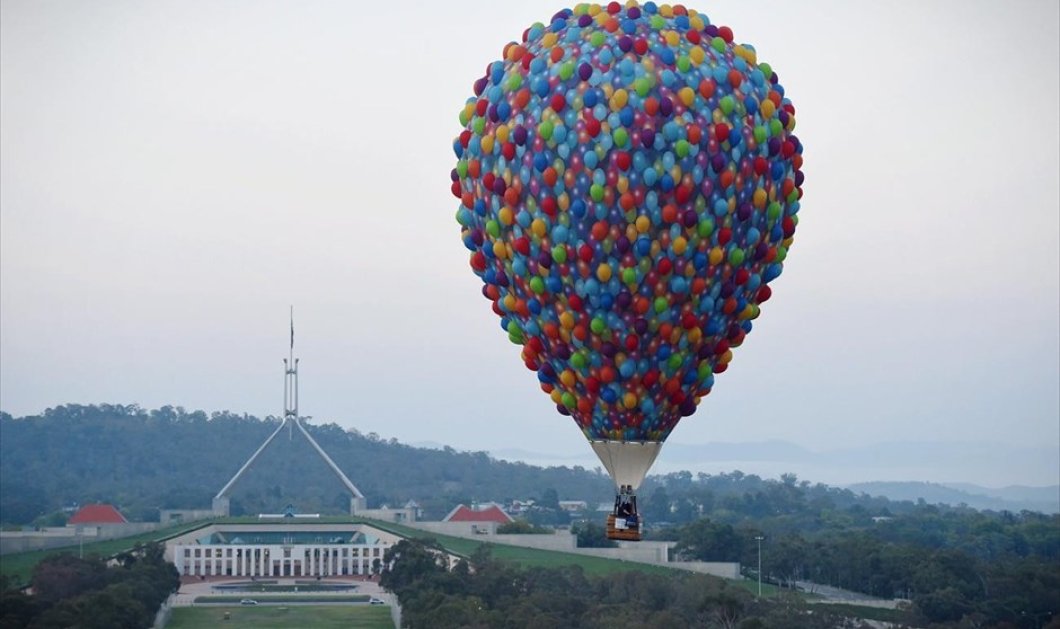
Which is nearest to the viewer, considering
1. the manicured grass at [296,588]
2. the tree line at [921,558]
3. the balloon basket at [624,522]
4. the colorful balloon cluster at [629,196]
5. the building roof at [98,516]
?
the colorful balloon cluster at [629,196]

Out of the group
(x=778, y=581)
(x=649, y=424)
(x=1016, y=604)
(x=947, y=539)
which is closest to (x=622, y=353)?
(x=649, y=424)

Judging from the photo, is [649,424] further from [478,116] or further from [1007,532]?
[1007,532]

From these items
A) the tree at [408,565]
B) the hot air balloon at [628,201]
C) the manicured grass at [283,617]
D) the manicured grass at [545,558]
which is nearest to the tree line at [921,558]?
the manicured grass at [545,558]

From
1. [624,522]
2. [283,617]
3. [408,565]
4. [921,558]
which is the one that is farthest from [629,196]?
[921,558]

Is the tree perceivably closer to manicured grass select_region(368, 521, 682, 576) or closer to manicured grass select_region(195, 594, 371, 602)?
manicured grass select_region(195, 594, 371, 602)

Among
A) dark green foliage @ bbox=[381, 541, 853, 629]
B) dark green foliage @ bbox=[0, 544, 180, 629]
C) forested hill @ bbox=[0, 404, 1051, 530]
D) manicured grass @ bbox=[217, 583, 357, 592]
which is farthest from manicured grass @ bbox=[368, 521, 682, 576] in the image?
forested hill @ bbox=[0, 404, 1051, 530]

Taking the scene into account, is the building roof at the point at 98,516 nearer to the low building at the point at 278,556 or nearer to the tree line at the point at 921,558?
the low building at the point at 278,556
